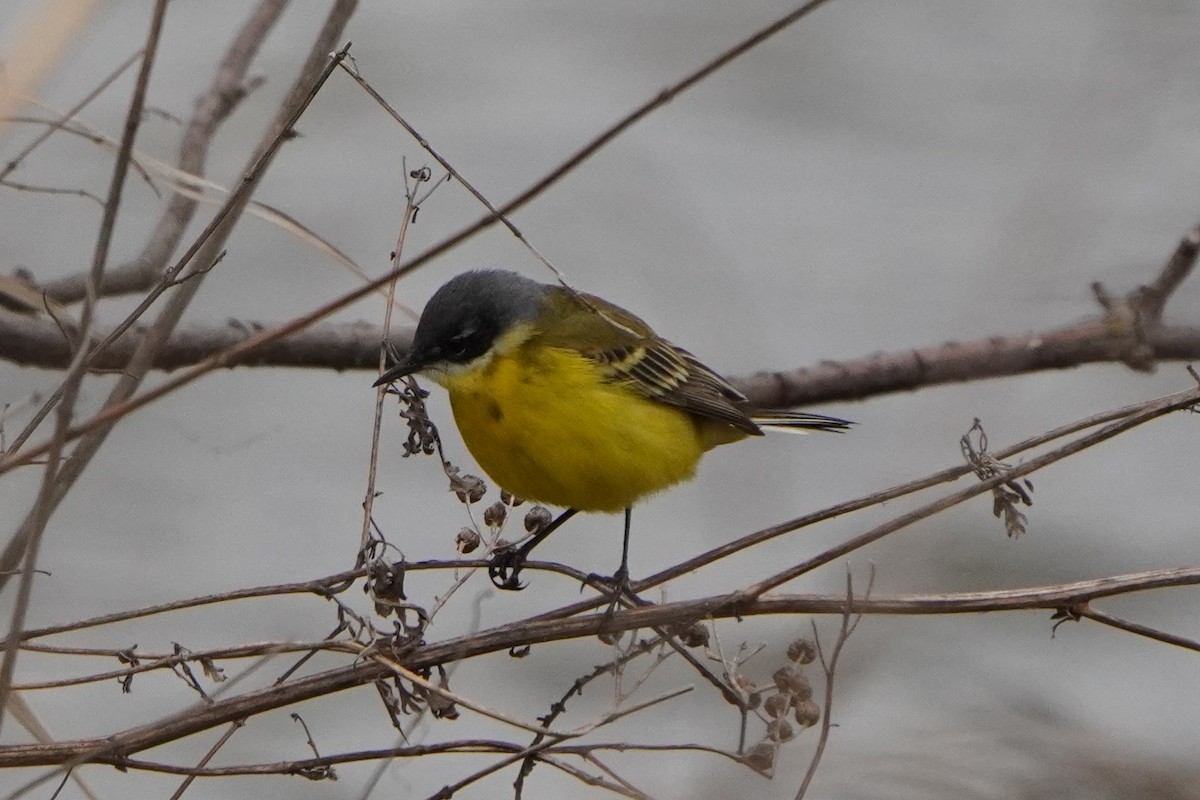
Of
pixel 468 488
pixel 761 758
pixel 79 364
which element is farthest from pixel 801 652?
pixel 79 364

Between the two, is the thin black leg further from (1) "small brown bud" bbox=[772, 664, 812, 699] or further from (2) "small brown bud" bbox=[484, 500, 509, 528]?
(1) "small brown bud" bbox=[772, 664, 812, 699]

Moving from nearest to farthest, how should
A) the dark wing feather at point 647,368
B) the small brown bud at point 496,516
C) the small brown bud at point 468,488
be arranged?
the small brown bud at point 468,488 < the small brown bud at point 496,516 < the dark wing feather at point 647,368

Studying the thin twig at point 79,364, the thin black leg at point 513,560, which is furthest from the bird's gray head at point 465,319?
the thin twig at point 79,364

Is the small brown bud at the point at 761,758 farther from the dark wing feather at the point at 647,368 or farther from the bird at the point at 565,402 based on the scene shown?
the dark wing feather at the point at 647,368

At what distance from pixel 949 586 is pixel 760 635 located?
3.77ft

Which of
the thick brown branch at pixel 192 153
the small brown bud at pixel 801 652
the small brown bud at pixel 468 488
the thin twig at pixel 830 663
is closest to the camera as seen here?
the thin twig at pixel 830 663

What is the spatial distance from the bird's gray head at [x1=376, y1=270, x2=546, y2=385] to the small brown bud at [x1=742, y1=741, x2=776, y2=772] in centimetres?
161

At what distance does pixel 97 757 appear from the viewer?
2.04 metres

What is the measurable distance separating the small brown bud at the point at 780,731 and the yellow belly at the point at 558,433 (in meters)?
1.54

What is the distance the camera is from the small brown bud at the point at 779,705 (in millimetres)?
2133

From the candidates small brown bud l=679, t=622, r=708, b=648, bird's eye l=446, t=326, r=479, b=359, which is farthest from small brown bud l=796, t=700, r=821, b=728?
bird's eye l=446, t=326, r=479, b=359

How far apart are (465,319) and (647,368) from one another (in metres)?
0.65

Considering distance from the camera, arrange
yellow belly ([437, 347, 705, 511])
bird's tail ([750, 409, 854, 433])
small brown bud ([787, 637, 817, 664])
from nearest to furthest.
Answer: small brown bud ([787, 637, 817, 664]) < yellow belly ([437, 347, 705, 511]) < bird's tail ([750, 409, 854, 433])

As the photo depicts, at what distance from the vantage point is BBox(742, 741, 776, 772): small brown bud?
2.08 m
